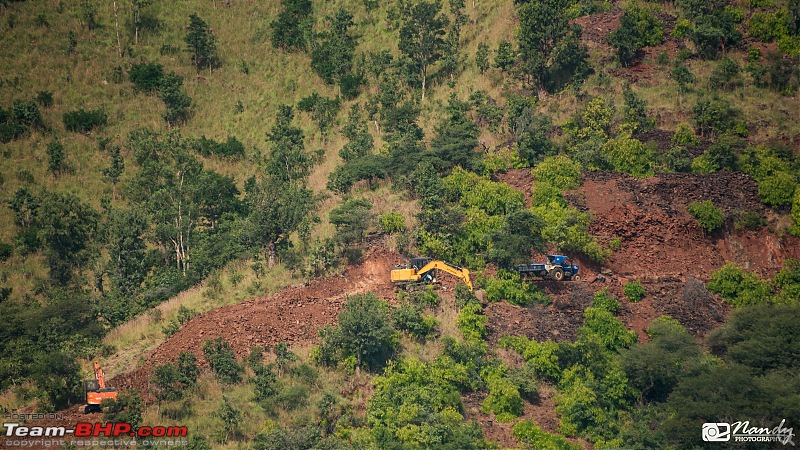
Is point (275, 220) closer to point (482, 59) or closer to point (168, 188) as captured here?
point (168, 188)

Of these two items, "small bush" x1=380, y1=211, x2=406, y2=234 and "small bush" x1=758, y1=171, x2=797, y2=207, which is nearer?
"small bush" x1=380, y1=211, x2=406, y2=234

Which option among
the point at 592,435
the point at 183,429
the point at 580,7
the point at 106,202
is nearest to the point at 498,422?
the point at 592,435

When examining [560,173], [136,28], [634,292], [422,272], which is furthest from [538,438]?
[136,28]

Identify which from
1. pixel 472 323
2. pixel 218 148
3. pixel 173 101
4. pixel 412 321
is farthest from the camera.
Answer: pixel 173 101

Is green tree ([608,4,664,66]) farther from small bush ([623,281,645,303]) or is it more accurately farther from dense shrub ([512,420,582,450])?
dense shrub ([512,420,582,450])

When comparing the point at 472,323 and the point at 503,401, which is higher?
the point at 472,323

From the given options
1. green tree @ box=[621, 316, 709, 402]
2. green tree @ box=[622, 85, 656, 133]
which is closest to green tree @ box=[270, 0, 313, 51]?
green tree @ box=[622, 85, 656, 133]

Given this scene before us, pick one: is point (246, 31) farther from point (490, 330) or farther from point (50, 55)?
point (490, 330)
